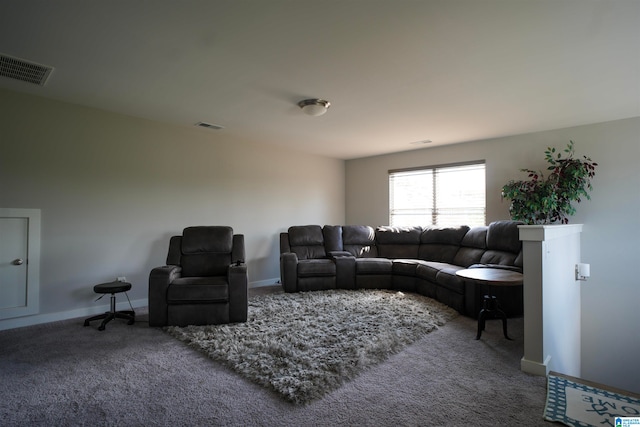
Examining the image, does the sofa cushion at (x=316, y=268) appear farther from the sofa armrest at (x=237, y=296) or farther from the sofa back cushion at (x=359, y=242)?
the sofa armrest at (x=237, y=296)

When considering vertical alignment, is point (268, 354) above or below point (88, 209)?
below

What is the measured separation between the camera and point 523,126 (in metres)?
4.36

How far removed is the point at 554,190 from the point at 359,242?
9.67 feet

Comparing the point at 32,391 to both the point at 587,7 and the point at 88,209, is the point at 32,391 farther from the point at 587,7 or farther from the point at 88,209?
the point at 587,7

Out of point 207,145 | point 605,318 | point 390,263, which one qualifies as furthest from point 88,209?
point 605,318

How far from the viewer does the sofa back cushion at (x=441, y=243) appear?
16.1 feet

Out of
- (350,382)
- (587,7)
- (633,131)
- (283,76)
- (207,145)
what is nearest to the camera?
(587,7)

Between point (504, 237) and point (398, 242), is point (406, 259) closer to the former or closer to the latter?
point (398, 242)

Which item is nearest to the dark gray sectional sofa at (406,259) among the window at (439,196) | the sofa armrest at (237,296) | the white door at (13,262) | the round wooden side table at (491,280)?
the round wooden side table at (491,280)

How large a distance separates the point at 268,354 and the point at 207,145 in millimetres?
3379

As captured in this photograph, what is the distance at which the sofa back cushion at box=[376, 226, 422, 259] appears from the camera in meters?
5.41

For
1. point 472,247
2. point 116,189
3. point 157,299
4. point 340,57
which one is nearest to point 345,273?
point 472,247

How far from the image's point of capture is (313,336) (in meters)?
2.89

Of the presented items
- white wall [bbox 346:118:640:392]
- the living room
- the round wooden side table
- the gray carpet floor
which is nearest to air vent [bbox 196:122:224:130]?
the living room
